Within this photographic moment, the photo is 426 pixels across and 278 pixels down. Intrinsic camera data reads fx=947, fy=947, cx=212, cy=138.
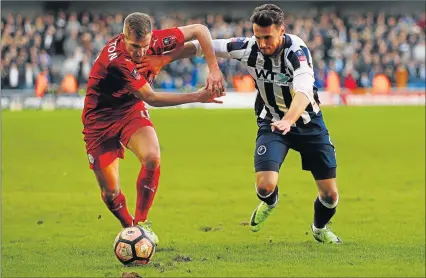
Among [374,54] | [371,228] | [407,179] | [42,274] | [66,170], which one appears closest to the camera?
[42,274]

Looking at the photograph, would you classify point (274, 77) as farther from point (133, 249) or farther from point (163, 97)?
point (133, 249)

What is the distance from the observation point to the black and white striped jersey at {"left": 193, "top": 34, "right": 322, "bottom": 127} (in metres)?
9.27

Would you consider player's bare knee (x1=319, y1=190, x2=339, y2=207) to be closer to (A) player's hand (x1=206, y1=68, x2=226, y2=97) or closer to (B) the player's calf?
(B) the player's calf

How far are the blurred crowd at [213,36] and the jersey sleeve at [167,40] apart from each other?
25.9 meters

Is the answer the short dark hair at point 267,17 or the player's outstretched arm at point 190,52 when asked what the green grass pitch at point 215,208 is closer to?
the player's outstretched arm at point 190,52

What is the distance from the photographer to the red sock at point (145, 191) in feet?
31.9

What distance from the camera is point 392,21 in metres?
41.7

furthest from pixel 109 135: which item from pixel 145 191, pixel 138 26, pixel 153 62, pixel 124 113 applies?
pixel 138 26

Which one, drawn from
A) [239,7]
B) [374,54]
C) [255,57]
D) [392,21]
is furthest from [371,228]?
[239,7]

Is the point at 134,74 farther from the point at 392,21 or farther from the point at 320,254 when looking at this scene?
the point at 392,21

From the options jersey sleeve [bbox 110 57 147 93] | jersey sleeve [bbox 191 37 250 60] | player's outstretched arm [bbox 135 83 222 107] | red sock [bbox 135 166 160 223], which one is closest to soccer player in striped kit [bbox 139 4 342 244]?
jersey sleeve [bbox 191 37 250 60]

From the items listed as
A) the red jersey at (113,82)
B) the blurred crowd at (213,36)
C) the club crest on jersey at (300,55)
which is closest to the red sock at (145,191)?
the red jersey at (113,82)

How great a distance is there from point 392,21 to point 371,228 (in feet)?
103

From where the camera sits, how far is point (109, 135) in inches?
387
